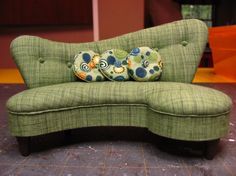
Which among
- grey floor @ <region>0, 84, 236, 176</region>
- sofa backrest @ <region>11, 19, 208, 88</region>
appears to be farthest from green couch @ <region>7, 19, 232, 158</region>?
grey floor @ <region>0, 84, 236, 176</region>

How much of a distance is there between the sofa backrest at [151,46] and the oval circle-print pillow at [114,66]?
0.19 m

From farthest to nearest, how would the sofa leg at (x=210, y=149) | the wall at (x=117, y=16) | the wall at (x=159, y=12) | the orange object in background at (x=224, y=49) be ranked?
the wall at (x=159, y=12), the wall at (x=117, y=16), the orange object in background at (x=224, y=49), the sofa leg at (x=210, y=149)

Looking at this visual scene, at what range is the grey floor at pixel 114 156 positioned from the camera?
5.60 ft

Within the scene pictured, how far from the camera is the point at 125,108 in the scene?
6.47 ft

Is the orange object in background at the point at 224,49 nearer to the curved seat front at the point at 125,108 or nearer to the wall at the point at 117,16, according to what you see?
the wall at the point at 117,16

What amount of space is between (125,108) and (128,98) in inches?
3.0

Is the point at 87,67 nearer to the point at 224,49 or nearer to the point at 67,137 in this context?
the point at 67,137

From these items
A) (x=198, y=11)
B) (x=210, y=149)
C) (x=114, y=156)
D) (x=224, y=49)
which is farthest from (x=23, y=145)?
(x=198, y=11)

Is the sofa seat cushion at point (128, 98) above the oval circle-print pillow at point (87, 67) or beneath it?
beneath

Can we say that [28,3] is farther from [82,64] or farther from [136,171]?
[136,171]

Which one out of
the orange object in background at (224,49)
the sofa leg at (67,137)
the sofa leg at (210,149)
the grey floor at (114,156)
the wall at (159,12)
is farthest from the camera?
the wall at (159,12)

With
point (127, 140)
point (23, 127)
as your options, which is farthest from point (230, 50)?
point (23, 127)

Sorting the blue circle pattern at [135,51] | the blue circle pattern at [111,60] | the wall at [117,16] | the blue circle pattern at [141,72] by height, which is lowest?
the blue circle pattern at [141,72]

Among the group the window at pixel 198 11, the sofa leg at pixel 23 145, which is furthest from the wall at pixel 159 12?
the sofa leg at pixel 23 145
